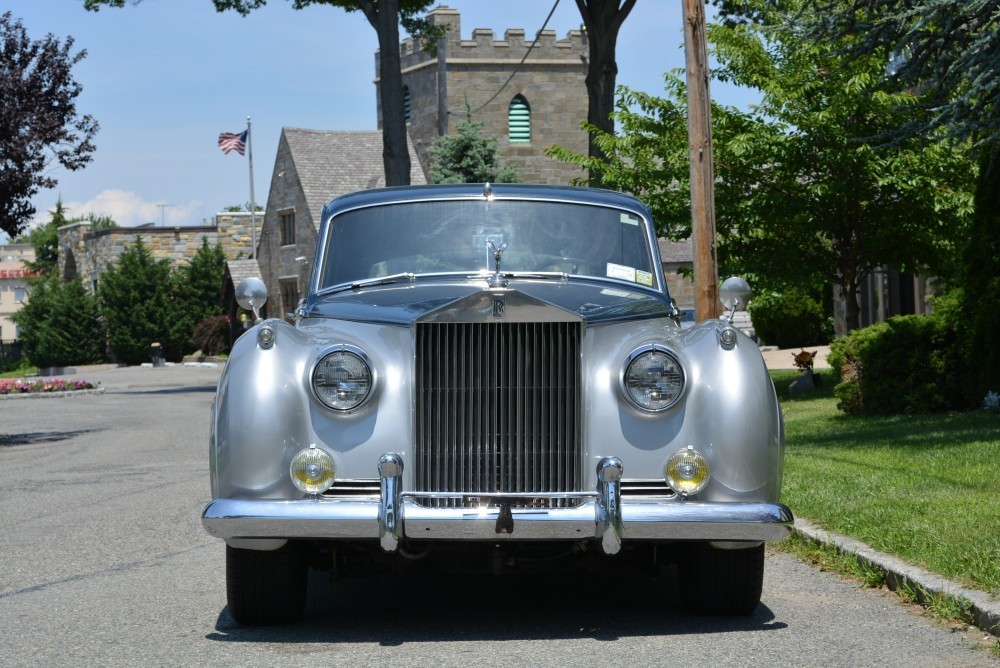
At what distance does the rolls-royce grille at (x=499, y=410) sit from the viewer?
559 centimetres

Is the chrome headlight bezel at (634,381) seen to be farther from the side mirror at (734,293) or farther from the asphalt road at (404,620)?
the side mirror at (734,293)

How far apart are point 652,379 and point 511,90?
51705 millimetres

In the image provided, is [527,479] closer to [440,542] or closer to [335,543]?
[440,542]

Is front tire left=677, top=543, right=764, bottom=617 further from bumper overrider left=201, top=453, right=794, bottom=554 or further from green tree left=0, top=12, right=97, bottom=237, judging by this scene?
green tree left=0, top=12, right=97, bottom=237

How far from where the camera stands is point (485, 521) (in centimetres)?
537

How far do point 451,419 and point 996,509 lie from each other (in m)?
4.02

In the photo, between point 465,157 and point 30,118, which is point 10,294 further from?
point 30,118

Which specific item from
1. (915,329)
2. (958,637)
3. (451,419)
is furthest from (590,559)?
(915,329)

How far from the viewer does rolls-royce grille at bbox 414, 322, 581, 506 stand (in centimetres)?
559

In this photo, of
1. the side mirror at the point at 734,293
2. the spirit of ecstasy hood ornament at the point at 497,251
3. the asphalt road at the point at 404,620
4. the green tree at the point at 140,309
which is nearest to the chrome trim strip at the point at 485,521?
the asphalt road at the point at 404,620

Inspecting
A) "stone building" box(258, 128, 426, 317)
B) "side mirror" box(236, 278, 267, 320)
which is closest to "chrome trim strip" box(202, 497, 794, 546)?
"side mirror" box(236, 278, 267, 320)

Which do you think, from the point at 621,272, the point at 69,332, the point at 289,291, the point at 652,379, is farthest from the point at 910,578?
the point at 69,332

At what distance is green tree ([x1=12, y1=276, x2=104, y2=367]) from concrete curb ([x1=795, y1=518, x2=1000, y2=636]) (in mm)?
51366

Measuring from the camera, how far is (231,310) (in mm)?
52594
